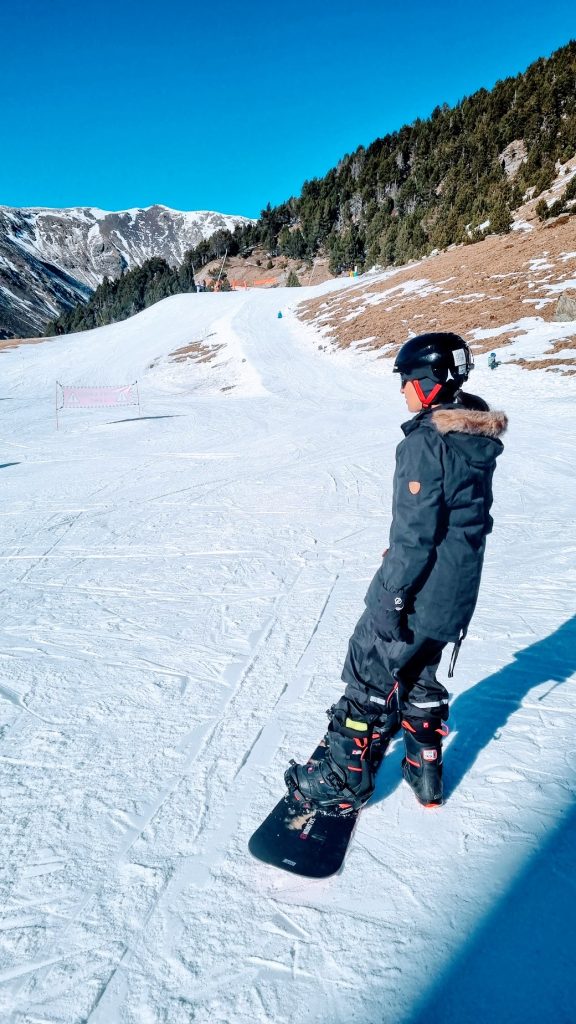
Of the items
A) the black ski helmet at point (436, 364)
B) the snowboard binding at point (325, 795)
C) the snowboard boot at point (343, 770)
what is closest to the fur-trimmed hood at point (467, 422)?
the black ski helmet at point (436, 364)

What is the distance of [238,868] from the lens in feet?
6.90

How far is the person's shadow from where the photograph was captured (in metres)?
2.62

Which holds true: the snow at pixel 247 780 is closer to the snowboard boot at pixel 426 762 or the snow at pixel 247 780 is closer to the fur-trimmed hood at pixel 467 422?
the snowboard boot at pixel 426 762

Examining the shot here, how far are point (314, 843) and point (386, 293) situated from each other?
32.2m

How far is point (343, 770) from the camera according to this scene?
2346 millimetres

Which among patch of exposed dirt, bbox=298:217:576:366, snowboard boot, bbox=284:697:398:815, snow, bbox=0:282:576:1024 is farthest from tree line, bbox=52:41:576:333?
snowboard boot, bbox=284:697:398:815

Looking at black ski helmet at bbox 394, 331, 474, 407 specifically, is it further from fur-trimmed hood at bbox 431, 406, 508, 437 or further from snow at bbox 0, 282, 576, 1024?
snow at bbox 0, 282, 576, 1024

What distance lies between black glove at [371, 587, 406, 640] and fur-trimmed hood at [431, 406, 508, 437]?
66cm

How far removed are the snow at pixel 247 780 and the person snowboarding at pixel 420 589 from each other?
0.21 m

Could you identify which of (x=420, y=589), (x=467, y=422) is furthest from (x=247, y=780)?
(x=467, y=422)

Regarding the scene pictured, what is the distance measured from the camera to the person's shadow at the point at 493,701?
262 cm

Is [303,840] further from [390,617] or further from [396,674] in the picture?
[390,617]

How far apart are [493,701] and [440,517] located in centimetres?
155

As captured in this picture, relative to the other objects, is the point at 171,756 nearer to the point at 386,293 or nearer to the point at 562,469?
the point at 562,469
